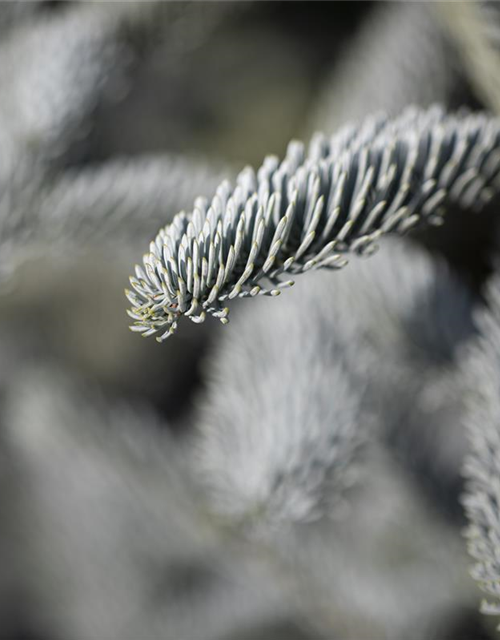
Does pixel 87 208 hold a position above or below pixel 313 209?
above

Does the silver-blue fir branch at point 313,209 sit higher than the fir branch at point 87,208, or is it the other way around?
the fir branch at point 87,208

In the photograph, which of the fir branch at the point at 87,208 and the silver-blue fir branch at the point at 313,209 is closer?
the silver-blue fir branch at the point at 313,209

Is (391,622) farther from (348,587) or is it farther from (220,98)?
(220,98)

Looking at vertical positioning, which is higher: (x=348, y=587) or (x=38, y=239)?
(x=38, y=239)

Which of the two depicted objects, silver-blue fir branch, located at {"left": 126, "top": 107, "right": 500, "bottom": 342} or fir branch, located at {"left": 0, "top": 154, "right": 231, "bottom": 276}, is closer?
silver-blue fir branch, located at {"left": 126, "top": 107, "right": 500, "bottom": 342}

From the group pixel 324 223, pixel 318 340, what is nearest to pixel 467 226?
pixel 318 340

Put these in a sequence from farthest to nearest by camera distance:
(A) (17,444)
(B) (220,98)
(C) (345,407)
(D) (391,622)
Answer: (B) (220,98) < (A) (17,444) < (D) (391,622) < (C) (345,407)

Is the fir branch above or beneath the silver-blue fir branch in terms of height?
above

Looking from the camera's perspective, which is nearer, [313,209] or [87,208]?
[313,209]
